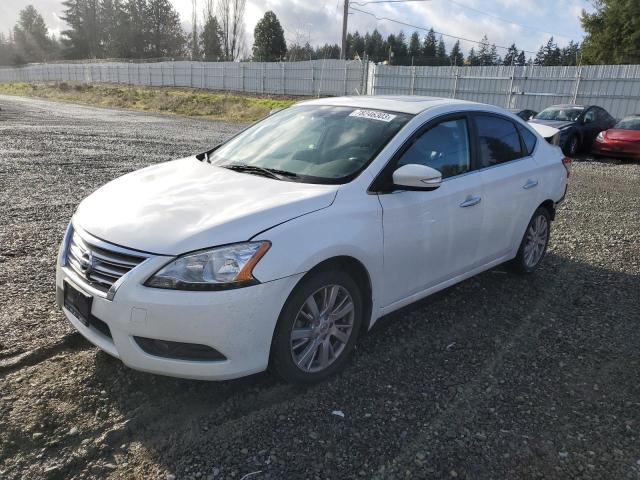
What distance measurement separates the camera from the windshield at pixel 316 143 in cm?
344

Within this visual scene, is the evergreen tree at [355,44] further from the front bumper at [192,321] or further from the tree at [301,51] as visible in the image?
the front bumper at [192,321]

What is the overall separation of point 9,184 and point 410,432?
7.80 m

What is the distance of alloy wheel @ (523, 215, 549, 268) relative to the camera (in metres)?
5.04

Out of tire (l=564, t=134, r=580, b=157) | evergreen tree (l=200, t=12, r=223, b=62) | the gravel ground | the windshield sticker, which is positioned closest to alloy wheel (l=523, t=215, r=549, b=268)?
the gravel ground

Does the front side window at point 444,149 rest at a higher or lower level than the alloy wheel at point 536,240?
higher

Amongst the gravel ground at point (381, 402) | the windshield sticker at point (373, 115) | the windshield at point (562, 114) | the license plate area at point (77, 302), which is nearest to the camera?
the gravel ground at point (381, 402)

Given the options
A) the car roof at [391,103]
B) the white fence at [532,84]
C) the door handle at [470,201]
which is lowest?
the door handle at [470,201]

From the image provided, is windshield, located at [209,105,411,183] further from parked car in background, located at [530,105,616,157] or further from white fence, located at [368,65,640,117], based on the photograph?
white fence, located at [368,65,640,117]

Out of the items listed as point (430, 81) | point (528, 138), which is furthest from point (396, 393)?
point (430, 81)

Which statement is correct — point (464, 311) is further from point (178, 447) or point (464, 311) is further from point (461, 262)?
point (178, 447)

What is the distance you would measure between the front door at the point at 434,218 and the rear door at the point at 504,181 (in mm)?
159

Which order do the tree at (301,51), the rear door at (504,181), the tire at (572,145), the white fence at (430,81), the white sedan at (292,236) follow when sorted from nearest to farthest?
1. the white sedan at (292,236)
2. the rear door at (504,181)
3. the tire at (572,145)
4. the white fence at (430,81)
5. the tree at (301,51)

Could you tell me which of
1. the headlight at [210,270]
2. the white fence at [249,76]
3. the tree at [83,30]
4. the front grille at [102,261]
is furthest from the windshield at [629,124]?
the tree at [83,30]

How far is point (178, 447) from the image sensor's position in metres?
2.56
